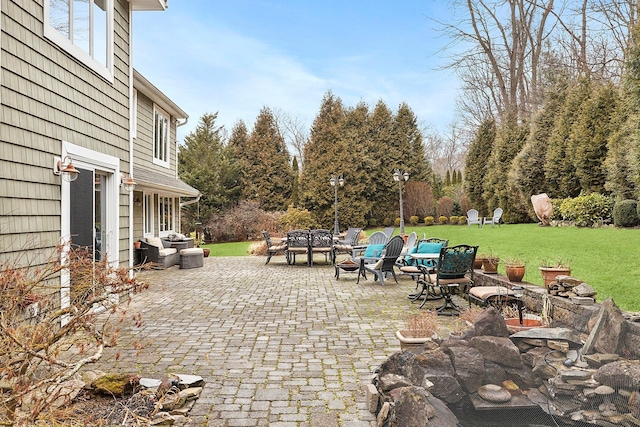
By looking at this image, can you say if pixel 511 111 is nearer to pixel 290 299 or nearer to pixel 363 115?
pixel 363 115

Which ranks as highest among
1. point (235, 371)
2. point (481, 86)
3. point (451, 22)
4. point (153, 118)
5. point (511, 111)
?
point (451, 22)

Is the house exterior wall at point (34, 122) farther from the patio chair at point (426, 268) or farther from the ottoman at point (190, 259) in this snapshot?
the ottoman at point (190, 259)

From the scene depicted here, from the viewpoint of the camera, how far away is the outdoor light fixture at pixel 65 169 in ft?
18.1

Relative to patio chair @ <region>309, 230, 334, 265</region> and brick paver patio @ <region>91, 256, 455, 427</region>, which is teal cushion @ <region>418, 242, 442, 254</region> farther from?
patio chair @ <region>309, 230, 334, 265</region>

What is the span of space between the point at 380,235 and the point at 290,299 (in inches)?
199

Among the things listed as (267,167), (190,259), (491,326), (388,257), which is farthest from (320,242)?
(267,167)

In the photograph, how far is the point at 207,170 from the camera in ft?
81.7

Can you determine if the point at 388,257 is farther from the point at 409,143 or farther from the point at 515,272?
the point at 409,143

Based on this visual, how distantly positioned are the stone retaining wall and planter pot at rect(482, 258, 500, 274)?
0.12m

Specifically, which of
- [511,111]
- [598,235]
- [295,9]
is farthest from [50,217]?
[511,111]

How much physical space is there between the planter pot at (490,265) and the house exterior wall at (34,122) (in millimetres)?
6370

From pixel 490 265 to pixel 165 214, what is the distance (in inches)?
480

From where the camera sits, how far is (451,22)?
2439cm

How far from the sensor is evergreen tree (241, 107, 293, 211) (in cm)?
2649
